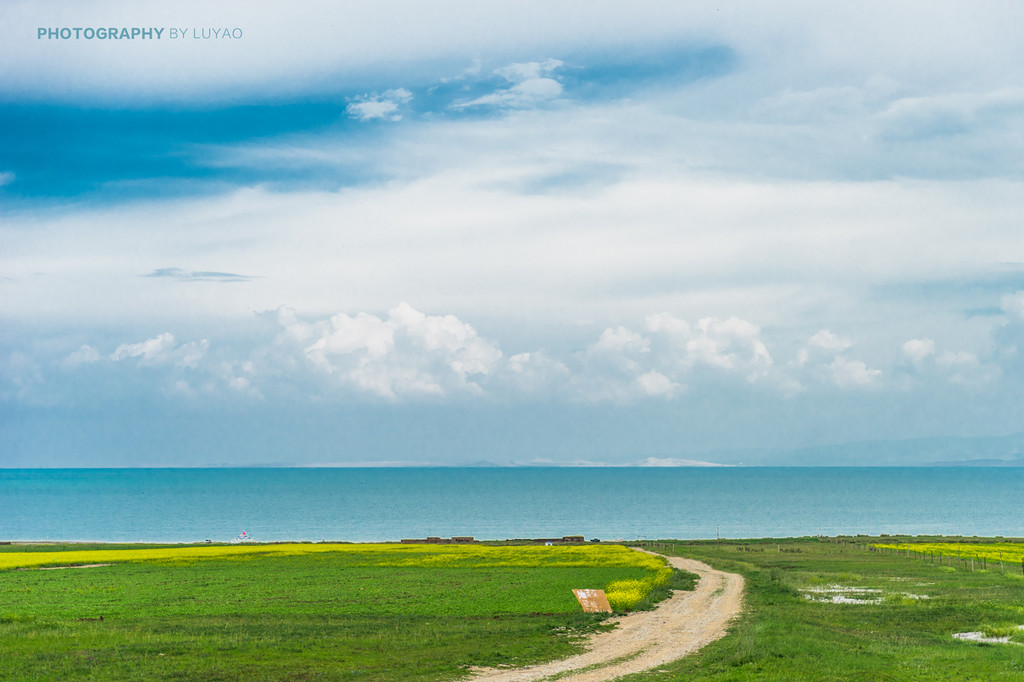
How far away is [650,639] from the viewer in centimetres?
4094

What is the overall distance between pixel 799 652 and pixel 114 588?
1946 inches

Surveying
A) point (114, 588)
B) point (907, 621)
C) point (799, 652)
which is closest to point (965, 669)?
point (799, 652)

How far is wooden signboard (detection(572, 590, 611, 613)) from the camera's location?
162 feet

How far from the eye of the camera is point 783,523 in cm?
19738

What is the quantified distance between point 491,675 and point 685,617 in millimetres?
18718

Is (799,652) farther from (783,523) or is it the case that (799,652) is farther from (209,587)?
(783,523)

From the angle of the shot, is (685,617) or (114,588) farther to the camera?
(114,588)

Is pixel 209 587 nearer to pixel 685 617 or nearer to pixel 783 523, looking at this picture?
pixel 685 617

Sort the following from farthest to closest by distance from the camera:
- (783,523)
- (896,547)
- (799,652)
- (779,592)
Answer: (783,523)
(896,547)
(779,592)
(799,652)

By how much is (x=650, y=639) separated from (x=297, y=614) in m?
20.9

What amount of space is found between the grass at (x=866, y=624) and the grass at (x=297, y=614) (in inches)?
322

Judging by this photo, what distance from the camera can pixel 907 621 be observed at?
1826 inches

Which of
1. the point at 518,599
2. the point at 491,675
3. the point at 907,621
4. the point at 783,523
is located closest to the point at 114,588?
the point at 518,599

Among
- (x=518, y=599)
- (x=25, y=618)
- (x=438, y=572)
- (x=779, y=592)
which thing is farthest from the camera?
(x=438, y=572)
